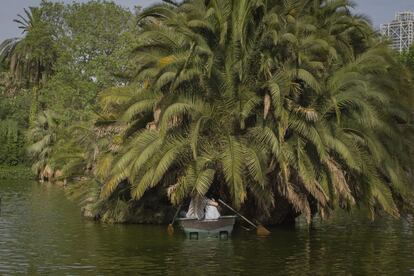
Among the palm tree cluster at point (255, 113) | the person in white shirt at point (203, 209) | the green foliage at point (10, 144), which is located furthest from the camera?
the green foliage at point (10, 144)

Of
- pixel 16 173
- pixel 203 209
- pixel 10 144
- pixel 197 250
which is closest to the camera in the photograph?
pixel 197 250

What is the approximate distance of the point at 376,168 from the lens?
2545 cm

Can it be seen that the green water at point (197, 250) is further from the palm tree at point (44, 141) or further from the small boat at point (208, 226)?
the palm tree at point (44, 141)

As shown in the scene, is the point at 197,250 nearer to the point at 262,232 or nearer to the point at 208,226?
the point at 208,226

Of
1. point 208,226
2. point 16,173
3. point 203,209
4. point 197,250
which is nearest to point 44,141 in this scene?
point 16,173

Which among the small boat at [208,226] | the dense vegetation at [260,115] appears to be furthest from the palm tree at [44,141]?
the small boat at [208,226]

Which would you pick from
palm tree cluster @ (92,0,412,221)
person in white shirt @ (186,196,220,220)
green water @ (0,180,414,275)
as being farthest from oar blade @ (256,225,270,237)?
person in white shirt @ (186,196,220,220)

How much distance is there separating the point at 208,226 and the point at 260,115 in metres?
4.47

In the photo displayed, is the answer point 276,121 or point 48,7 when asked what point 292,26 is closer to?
point 276,121

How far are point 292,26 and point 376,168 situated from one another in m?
6.58

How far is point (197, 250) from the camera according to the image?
817 inches

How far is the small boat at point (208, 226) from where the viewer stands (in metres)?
23.2

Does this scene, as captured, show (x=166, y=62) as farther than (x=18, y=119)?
No

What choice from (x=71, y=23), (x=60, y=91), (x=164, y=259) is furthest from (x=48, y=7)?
(x=164, y=259)
